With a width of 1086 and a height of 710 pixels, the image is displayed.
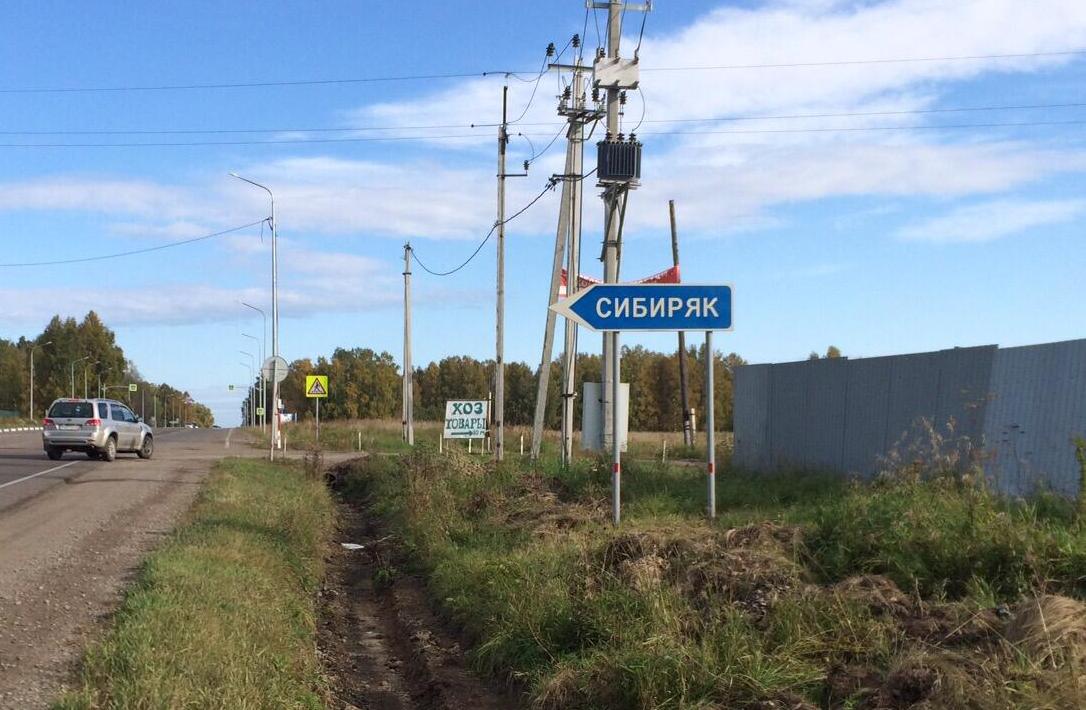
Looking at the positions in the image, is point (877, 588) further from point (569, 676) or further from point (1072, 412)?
point (1072, 412)

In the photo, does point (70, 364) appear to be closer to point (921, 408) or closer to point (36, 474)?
point (36, 474)

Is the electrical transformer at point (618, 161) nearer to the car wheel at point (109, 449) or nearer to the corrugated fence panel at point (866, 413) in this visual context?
the corrugated fence panel at point (866, 413)

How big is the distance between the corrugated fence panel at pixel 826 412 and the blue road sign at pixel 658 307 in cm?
672

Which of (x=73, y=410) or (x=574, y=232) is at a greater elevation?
(x=574, y=232)

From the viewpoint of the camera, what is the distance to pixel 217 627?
762cm

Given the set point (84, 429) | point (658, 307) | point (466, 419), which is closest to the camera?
point (658, 307)

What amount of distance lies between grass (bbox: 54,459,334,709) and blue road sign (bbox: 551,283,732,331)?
13.1ft

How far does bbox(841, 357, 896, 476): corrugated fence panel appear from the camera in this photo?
15148mm

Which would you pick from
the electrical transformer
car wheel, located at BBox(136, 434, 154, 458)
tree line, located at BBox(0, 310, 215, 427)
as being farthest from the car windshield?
tree line, located at BBox(0, 310, 215, 427)

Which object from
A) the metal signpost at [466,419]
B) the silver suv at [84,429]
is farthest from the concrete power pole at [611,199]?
the silver suv at [84,429]

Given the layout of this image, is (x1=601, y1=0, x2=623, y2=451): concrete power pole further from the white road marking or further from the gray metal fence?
the white road marking

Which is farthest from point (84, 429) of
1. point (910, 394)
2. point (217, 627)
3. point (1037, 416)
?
point (1037, 416)

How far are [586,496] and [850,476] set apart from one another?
3.68 metres

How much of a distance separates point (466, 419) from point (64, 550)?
1415 cm
